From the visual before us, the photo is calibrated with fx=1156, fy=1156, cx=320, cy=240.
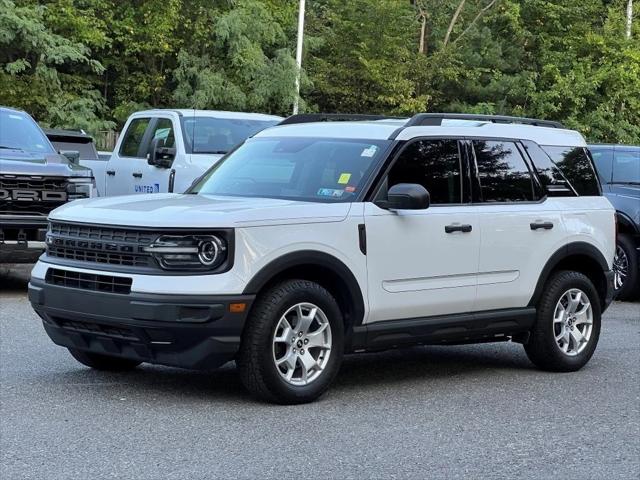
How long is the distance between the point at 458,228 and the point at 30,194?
6007mm

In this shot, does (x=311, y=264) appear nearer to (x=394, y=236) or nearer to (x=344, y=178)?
(x=394, y=236)

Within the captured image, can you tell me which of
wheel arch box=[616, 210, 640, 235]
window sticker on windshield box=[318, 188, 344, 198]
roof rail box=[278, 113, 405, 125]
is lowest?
wheel arch box=[616, 210, 640, 235]

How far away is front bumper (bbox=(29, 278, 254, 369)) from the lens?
6695 millimetres

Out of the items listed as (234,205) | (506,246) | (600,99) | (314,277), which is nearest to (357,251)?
(314,277)

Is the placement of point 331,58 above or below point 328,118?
above

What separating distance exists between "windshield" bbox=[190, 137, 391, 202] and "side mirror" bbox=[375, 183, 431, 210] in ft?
0.79

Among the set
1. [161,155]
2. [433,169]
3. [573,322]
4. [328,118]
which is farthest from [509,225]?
[161,155]

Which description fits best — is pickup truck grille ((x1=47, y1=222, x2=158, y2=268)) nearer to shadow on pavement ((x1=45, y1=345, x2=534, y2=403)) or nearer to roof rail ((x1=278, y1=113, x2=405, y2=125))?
shadow on pavement ((x1=45, y1=345, x2=534, y2=403))

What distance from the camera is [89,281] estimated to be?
711cm

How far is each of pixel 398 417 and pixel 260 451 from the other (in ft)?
4.13

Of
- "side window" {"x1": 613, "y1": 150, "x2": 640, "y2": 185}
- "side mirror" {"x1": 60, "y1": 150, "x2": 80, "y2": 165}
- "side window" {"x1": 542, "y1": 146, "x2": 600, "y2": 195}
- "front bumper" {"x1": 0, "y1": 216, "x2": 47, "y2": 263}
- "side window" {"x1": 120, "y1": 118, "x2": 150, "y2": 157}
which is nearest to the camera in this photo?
"side window" {"x1": 542, "y1": 146, "x2": 600, "y2": 195}

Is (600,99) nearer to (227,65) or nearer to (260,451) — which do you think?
(227,65)

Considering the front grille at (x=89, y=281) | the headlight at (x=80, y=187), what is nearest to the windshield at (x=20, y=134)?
the headlight at (x=80, y=187)

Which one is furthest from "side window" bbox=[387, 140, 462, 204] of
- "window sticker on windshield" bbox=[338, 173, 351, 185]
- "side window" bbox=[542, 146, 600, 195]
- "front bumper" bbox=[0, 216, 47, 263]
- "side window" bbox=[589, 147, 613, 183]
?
"side window" bbox=[589, 147, 613, 183]
